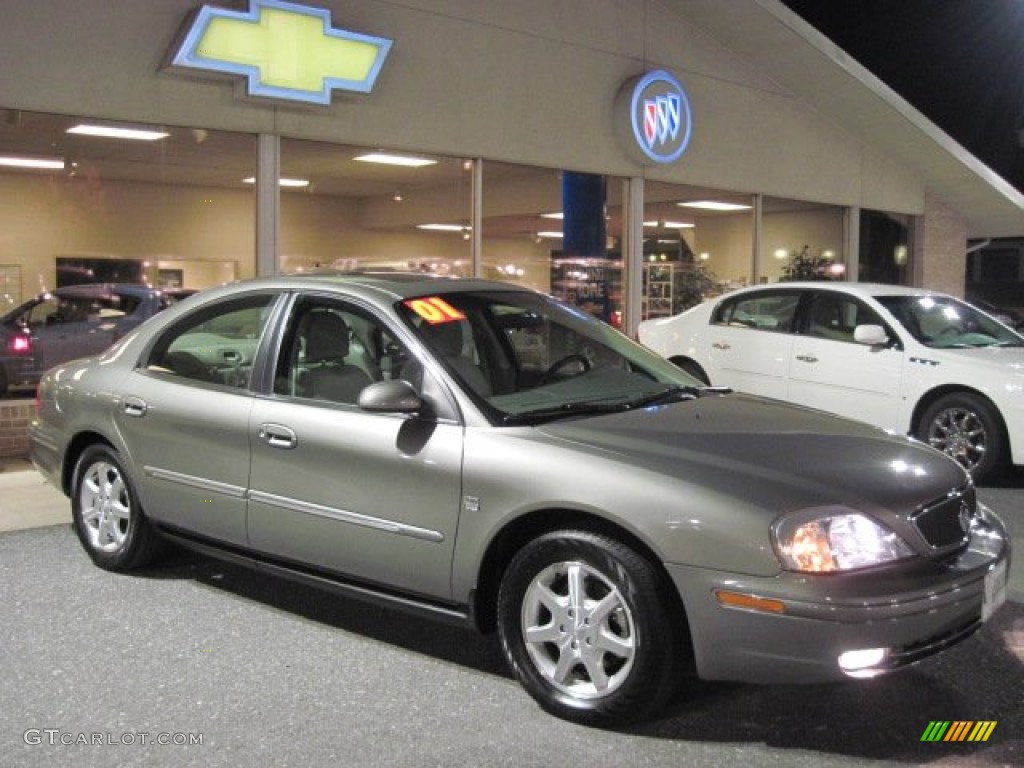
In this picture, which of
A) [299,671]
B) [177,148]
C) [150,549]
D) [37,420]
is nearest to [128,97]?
[177,148]

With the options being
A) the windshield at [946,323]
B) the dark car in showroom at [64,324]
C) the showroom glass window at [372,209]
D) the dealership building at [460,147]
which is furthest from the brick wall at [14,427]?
the windshield at [946,323]

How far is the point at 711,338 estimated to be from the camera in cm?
932

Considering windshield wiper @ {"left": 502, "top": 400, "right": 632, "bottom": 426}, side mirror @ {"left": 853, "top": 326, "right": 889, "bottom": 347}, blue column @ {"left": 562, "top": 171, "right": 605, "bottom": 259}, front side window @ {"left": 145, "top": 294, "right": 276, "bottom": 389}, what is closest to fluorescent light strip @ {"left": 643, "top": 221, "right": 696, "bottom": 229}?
blue column @ {"left": 562, "top": 171, "right": 605, "bottom": 259}

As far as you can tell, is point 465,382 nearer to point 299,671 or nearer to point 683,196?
point 299,671

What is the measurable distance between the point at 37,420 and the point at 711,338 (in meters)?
5.81

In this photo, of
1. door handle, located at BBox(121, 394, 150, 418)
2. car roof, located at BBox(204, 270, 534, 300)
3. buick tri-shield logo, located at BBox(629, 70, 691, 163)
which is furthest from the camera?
buick tri-shield logo, located at BBox(629, 70, 691, 163)

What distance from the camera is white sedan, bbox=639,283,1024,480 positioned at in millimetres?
7562

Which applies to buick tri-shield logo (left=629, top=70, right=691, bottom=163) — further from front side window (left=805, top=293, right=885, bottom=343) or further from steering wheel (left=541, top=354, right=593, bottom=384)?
steering wheel (left=541, top=354, right=593, bottom=384)

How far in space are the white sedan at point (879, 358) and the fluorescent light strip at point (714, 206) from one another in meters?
4.33

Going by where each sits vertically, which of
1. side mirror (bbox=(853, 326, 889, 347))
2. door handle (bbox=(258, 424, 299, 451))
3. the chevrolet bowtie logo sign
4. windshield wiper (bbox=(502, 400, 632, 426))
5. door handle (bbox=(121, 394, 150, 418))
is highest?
the chevrolet bowtie logo sign

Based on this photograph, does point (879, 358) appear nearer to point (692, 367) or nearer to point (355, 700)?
point (692, 367)

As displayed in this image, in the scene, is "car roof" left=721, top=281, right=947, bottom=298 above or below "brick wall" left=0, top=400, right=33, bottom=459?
above

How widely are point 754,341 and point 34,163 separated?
6211 mm

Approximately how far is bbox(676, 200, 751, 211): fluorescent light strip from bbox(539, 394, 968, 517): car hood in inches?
384
